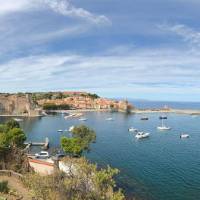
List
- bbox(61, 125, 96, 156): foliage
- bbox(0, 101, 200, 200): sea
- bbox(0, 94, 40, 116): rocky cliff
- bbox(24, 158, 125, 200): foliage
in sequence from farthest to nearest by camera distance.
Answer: bbox(0, 94, 40, 116): rocky cliff → bbox(61, 125, 96, 156): foliage → bbox(0, 101, 200, 200): sea → bbox(24, 158, 125, 200): foliage

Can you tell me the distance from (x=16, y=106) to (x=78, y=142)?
127570 millimetres

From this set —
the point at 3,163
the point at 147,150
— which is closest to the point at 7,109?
the point at 147,150

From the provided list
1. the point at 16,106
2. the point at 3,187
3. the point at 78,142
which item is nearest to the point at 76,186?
the point at 3,187

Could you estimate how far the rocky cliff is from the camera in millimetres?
179625

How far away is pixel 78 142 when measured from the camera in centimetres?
5966

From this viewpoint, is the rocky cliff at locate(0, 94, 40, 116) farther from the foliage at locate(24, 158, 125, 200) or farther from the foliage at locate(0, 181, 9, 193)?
the foliage at locate(24, 158, 125, 200)

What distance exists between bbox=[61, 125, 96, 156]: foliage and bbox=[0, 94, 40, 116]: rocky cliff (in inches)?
4550

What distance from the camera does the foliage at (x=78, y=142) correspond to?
5653 cm

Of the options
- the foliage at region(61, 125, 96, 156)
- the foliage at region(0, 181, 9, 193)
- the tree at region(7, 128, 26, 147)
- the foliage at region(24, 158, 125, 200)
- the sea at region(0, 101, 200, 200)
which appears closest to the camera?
the foliage at region(24, 158, 125, 200)

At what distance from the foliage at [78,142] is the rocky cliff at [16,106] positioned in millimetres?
115575

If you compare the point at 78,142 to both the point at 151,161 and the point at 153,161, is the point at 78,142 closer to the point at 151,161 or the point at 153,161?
the point at 151,161

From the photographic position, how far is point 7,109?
18000 centimetres

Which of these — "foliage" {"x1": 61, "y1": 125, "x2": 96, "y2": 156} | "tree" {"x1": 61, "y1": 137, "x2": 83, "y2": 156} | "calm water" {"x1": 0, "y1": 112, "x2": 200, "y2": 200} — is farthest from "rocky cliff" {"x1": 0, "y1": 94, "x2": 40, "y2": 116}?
"tree" {"x1": 61, "y1": 137, "x2": 83, "y2": 156}

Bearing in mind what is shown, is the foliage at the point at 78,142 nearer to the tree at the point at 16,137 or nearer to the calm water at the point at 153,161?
the calm water at the point at 153,161
